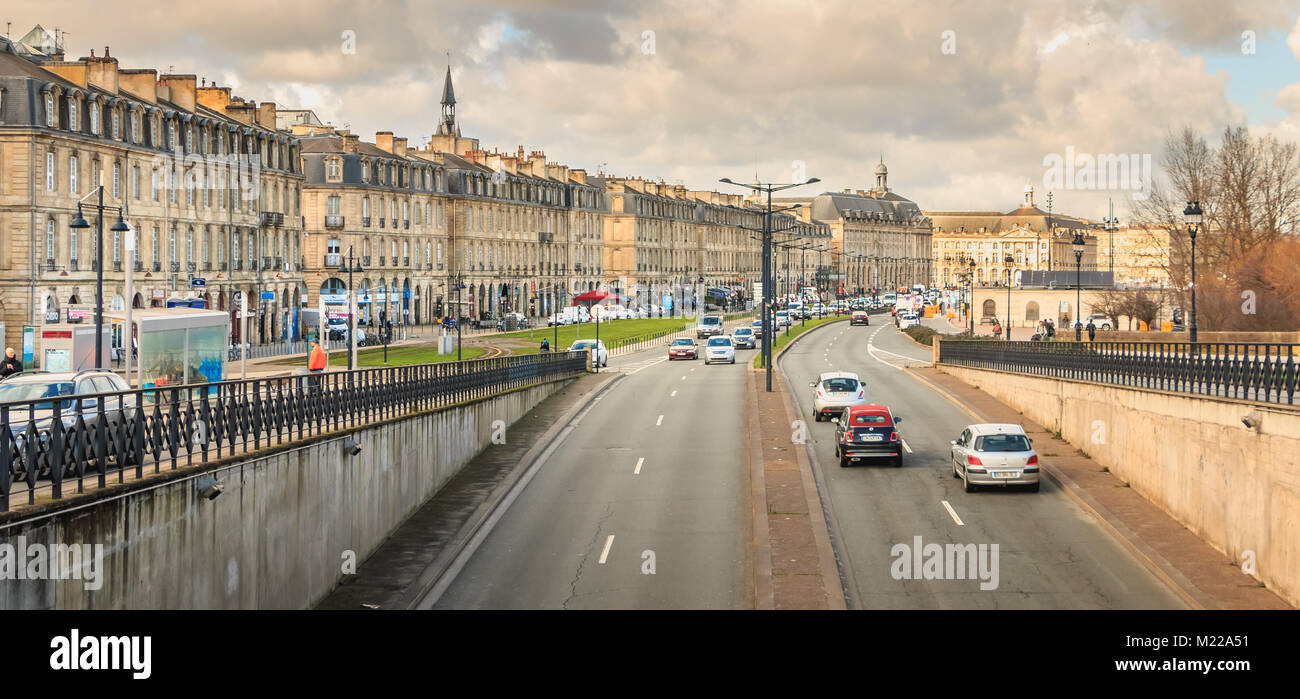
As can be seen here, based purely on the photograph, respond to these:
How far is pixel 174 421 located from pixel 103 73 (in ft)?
168

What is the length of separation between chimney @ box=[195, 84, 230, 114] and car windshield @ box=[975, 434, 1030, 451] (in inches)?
2390

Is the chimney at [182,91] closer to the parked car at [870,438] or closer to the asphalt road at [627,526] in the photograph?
the asphalt road at [627,526]

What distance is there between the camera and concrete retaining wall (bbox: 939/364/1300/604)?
73.9 ft

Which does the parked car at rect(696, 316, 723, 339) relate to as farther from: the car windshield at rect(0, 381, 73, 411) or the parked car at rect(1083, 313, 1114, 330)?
the car windshield at rect(0, 381, 73, 411)

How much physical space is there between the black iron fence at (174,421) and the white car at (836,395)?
1396cm

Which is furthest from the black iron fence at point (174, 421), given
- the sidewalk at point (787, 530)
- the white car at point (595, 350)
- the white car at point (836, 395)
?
the white car at point (595, 350)

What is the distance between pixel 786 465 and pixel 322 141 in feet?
246

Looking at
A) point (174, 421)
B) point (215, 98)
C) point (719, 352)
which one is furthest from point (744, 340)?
point (174, 421)

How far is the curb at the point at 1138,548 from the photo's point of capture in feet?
73.9

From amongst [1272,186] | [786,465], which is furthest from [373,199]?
[786,465]

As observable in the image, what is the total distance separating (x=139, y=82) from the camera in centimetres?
6731

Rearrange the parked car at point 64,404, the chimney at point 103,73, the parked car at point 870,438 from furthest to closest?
the chimney at point 103,73
the parked car at point 870,438
the parked car at point 64,404

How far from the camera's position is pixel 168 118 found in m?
67.8
